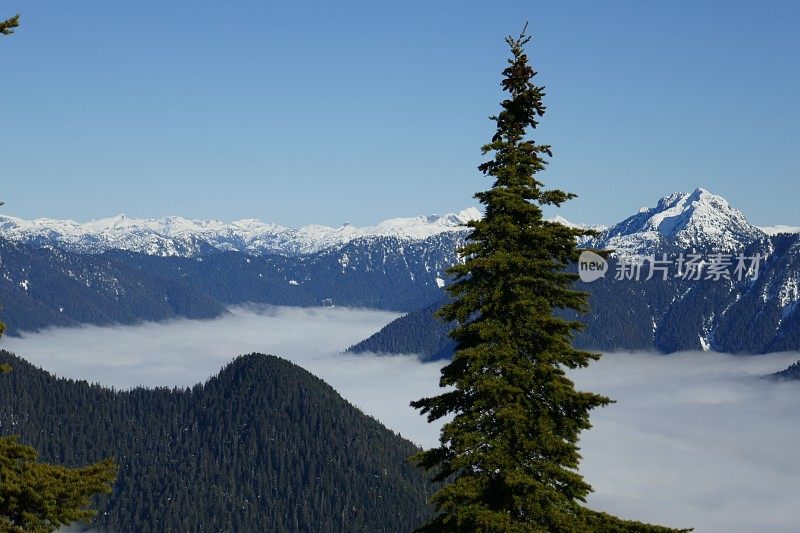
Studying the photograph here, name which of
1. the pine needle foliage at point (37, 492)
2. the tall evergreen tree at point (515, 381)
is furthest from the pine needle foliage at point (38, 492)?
the tall evergreen tree at point (515, 381)

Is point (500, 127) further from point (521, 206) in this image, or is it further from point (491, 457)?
point (491, 457)

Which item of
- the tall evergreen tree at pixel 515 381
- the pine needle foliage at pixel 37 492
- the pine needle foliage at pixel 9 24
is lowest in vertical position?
the pine needle foliage at pixel 37 492

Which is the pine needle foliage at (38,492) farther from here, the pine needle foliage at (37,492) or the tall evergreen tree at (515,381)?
the tall evergreen tree at (515,381)

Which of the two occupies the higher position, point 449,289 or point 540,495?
point 449,289

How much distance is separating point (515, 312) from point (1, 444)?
16.8 m

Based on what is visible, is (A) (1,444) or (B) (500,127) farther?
(B) (500,127)

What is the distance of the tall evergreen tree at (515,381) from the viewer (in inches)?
1007

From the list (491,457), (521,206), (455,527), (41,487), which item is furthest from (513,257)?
(41,487)

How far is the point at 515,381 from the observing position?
2656 cm

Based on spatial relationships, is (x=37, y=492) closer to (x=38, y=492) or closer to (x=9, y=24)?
(x=38, y=492)

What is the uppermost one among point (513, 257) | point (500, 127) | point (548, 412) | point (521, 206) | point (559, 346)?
point (500, 127)

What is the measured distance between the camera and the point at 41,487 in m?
25.8

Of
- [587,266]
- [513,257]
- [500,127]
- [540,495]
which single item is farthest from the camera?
[587,266]

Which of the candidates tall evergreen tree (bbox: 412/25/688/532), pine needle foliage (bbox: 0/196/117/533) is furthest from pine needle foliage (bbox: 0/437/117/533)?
tall evergreen tree (bbox: 412/25/688/532)
